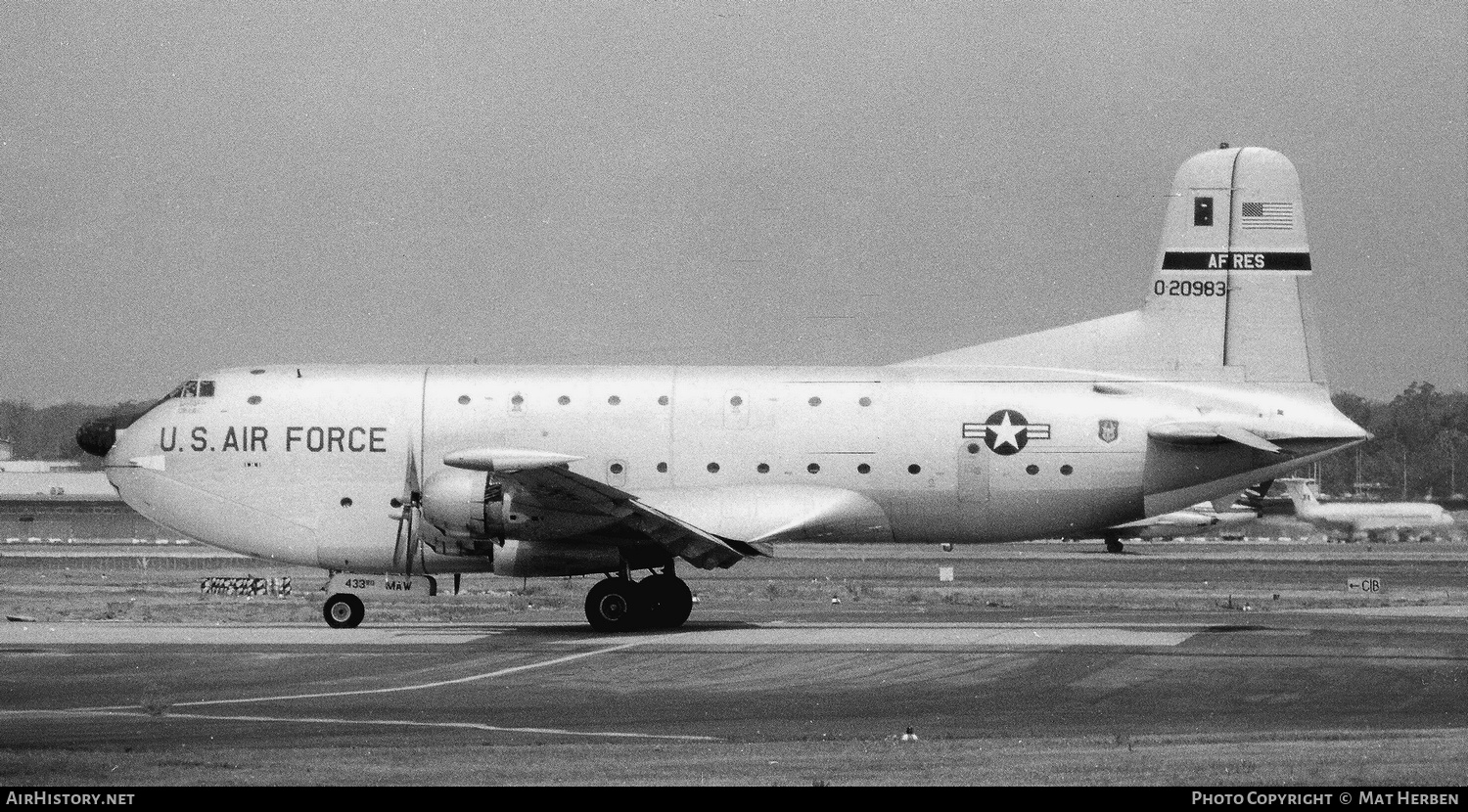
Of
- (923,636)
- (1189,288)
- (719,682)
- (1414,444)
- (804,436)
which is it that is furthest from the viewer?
(1414,444)

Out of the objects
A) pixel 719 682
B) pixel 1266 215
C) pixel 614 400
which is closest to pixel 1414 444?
pixel 1266 215

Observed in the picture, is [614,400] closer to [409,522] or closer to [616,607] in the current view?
[616,607]

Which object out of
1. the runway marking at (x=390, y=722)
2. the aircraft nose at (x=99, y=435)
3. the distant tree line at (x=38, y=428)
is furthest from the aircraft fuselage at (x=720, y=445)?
the distant tree line at (x=38, y=428)

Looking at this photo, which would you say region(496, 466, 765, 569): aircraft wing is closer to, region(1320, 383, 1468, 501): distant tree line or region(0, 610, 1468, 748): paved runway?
region(0, 610, 1468, 748): paved runway

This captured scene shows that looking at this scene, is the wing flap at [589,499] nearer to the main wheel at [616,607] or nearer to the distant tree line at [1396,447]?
the main wheel at [616,607]

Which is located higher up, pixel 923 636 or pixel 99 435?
pixel 99 435

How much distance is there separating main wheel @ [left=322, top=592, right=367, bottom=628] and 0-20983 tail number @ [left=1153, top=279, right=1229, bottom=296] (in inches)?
609

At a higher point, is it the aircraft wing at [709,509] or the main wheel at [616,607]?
the aircraft wing at [709,509]

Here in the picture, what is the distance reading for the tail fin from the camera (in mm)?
29531

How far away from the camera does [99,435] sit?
30.6m

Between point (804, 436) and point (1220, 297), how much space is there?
7.95m

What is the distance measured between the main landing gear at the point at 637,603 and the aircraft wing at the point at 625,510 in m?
0.75

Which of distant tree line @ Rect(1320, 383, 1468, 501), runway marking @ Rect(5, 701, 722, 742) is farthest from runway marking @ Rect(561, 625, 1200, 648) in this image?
distant tree line @ Rect(1320, 383, 1468, 501)

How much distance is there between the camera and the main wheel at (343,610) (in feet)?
94.9
